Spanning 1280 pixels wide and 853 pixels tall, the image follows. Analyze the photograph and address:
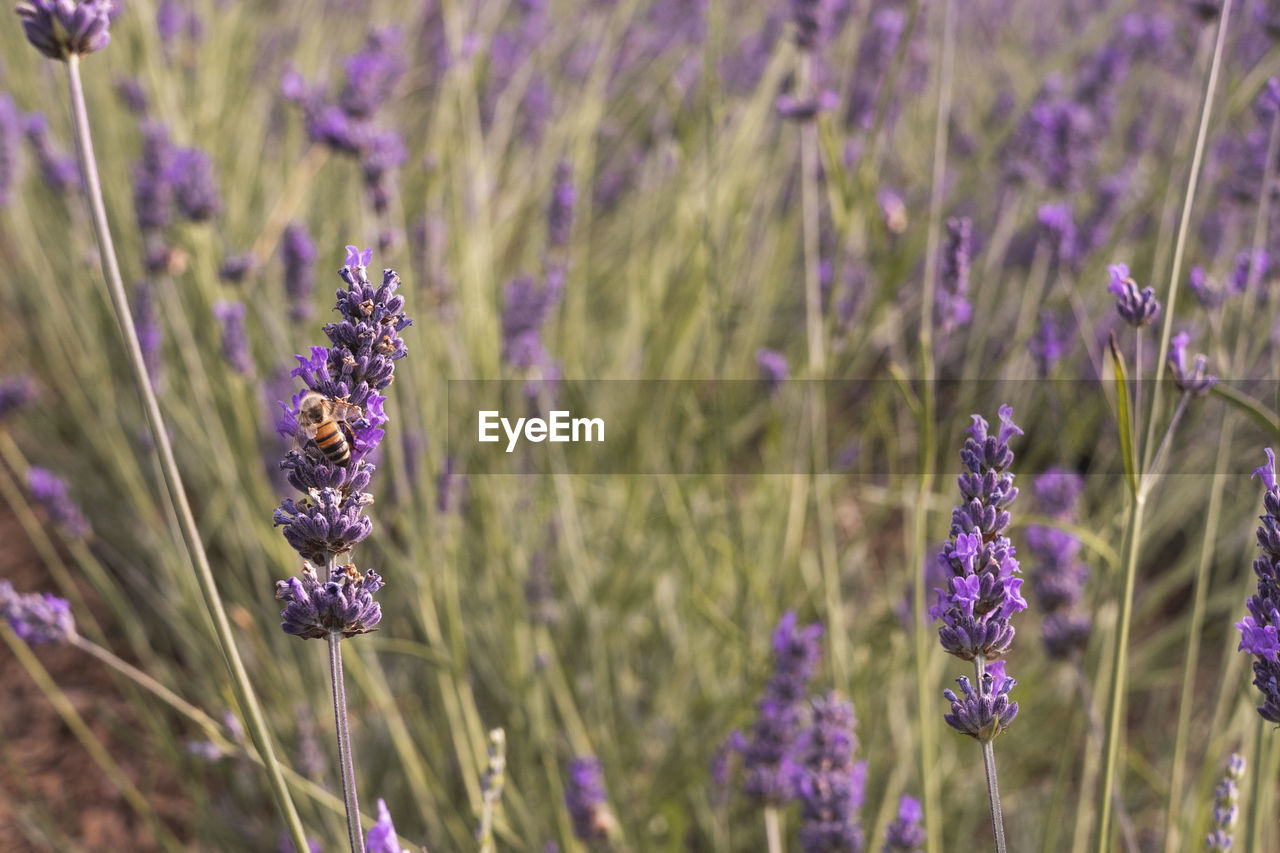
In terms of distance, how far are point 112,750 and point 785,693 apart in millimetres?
2072

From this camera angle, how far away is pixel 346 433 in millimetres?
857

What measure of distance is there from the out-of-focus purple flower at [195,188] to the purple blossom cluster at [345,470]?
137 centimetres

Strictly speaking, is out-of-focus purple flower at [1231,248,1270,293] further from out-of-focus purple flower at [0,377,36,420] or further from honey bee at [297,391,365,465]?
out-of-focus purple flower at [0,377,36,420]

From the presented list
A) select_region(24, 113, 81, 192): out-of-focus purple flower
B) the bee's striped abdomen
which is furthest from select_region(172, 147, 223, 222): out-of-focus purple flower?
the bee's striped abdomen

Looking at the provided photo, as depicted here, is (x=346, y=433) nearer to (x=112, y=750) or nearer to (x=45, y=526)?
(x=112, y=750)

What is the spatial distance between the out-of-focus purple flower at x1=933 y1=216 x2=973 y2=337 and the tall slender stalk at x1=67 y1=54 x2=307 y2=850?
3.51 feet

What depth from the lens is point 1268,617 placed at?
82cm

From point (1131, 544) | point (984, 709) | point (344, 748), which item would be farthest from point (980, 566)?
point (344, 748)

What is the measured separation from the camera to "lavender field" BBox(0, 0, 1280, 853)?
1.21 metres

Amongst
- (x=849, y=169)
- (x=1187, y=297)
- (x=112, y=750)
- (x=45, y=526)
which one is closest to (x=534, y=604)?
(x=112, y=750)

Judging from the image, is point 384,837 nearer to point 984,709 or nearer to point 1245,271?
point 984,709

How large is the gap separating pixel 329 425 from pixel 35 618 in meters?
0.68

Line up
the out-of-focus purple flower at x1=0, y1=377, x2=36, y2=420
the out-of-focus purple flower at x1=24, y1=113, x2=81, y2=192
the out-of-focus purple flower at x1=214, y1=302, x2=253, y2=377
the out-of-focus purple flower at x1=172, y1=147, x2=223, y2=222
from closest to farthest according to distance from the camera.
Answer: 1. the out-of-focus purple flower at x1=214, y1=302, x2=253, y2=377
2. the out-of-focus purple flower at x1=172, y1=147, x2=223, y2=222
3. the out-of-focus purple flower at x1=0, y1=377, x2=36, y2=420
4. the out-of-focus purple flower at x1=24, y1=113, x2=81, y2=192

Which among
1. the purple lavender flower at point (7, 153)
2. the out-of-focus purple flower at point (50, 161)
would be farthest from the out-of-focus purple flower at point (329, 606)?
the purple lavender flower at point (7, 153)
